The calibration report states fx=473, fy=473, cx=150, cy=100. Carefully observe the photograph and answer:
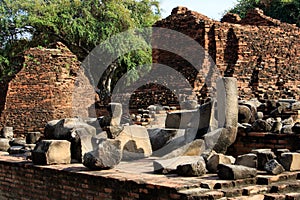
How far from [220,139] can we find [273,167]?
1.27 m

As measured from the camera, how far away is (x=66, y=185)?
445 cm

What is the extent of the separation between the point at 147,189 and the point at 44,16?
593 inches

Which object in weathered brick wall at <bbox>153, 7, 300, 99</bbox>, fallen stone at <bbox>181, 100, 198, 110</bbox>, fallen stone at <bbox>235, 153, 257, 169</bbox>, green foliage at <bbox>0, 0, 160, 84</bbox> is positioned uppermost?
green foliage at <bbox>0, 0, 160, 84</bbox>

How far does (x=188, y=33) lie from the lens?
1090 cm

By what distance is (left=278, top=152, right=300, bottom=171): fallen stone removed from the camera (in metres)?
3.82

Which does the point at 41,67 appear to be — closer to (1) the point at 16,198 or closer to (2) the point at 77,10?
(2) the point at 77,10

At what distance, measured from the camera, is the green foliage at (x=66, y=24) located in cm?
1741

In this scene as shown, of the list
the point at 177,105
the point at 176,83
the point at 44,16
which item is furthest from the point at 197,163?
the point at 44,16

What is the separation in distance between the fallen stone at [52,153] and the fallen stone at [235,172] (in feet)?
6.46

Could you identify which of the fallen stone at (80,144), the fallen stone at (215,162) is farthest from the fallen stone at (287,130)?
the fallen stone at (80,144)

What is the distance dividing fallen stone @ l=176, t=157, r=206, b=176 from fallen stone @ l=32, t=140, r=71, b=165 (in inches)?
61.3

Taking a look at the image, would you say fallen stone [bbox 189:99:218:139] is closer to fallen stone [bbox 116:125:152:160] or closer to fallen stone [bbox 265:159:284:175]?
fallen stone [bbox 116:125:152:160]

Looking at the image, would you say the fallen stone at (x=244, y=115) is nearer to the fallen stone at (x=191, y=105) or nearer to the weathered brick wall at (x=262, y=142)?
A: the weathered brick wall at (x=262, y=142)

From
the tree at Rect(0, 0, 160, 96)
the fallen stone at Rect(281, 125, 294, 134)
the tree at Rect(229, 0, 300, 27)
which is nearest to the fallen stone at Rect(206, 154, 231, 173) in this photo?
the fallen stone at Rect(281, 125, 294, 134)
